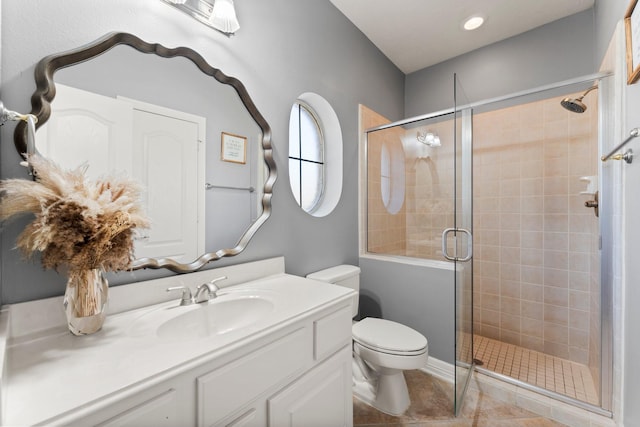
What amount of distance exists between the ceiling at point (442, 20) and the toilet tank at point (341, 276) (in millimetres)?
1926

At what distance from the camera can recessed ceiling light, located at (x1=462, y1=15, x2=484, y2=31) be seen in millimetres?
2162

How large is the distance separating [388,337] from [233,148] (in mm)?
1355

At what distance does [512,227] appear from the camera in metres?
2.36

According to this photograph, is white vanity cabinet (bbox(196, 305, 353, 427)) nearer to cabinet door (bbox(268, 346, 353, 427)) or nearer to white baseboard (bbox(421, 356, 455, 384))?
cabinet door (bbox(268, 346, 353, 427))

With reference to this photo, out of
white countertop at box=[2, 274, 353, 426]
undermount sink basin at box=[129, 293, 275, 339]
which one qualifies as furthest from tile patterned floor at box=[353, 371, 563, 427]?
white countertop at box=[2, 274, 353, 426]

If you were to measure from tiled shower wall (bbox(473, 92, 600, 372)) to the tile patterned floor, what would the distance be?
822 mm

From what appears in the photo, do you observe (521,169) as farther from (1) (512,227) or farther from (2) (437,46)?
(2) (437,46)

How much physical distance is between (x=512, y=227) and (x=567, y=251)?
1.28ft

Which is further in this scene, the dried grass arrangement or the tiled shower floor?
the tiled shower floor

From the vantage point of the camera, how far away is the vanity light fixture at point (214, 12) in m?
1.24

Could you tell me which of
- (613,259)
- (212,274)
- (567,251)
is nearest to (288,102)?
(212,274)

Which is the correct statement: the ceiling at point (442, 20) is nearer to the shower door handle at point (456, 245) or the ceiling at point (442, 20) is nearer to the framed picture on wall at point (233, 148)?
the framed picture on wall at point (233, 148)

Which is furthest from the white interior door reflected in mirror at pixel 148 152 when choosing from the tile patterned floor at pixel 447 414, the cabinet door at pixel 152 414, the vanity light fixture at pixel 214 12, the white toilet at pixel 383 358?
the tile patterned floor at pixel 447 414

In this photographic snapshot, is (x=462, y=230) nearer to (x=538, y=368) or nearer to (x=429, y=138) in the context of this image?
(x=429, y=138)
